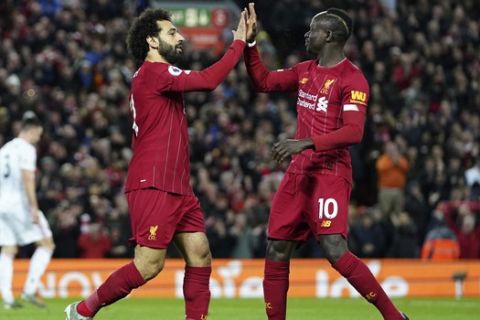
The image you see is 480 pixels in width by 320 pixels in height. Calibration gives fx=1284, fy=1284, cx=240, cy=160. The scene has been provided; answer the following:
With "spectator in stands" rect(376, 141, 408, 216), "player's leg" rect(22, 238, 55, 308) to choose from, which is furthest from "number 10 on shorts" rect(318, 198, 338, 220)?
"spectator in stands" rect(376, 141, 408, 216)

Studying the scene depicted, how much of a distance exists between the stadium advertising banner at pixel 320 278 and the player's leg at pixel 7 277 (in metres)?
3.09

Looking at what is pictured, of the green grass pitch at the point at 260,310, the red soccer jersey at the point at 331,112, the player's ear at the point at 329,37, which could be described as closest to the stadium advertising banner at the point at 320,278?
the green grass pitch at the point at 260,310

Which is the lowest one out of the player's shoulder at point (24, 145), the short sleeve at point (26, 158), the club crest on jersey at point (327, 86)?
the short sleeve at point (26, 158)

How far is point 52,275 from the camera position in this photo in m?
18.0

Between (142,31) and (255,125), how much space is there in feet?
43.8

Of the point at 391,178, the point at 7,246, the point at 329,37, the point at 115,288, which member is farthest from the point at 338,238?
the point at 391,178

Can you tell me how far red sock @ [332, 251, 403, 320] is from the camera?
31.7 ft

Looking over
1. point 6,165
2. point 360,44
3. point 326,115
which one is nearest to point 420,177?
point 360,44

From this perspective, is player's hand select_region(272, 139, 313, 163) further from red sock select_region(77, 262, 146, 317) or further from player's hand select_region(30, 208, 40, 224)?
player's hand select_region(30, 208, 40, 224)

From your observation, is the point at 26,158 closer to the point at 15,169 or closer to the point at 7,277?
the point at 15,169

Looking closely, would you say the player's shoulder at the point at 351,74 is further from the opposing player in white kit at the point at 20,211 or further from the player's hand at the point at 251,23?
the opposing player in white kit at the point at 20,211

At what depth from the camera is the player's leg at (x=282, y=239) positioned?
32.2 ft

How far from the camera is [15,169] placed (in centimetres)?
1480

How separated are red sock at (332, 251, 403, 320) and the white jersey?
5.81 m
